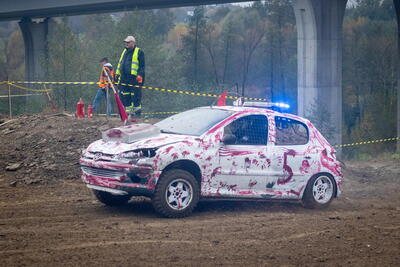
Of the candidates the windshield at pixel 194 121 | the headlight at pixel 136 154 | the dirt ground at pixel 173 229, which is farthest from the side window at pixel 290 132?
the headlight at pixel 136 154

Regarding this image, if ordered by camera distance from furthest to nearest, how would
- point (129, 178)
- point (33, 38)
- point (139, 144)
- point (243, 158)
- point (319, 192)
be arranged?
point (33, 38) < point (319, 192) < point (243, 158) < point (139, 144) < point (129, 178)

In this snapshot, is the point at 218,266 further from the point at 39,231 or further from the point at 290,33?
the point at 290,33

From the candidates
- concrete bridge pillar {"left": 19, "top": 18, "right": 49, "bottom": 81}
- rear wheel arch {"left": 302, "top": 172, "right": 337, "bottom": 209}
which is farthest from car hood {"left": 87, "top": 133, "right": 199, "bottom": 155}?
concrete bridge pillar {"left": 19, "top": 18, "right": 49, "bottom": 81}

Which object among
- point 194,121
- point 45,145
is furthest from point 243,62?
point 194,121

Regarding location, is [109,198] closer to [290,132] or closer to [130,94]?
[290,132]

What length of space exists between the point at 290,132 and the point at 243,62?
52232mm

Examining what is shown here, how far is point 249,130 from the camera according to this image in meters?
10.2

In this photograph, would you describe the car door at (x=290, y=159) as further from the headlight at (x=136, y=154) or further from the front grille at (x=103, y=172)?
A: the front grille at (x=103, y=172)

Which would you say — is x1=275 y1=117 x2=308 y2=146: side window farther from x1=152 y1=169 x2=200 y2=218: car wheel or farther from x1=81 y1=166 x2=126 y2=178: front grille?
x1=81 y1=166 x2=126 y2=178: front grille

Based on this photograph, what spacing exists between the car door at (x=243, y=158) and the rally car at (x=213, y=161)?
0.01 metres

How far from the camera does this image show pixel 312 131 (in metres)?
11.0

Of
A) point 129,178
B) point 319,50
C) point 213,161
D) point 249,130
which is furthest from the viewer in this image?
point 319,50

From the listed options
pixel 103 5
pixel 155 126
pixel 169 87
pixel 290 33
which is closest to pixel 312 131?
pixel 155 126

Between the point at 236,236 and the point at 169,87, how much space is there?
33810 mm
